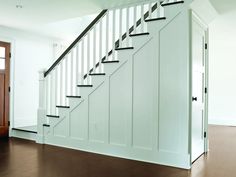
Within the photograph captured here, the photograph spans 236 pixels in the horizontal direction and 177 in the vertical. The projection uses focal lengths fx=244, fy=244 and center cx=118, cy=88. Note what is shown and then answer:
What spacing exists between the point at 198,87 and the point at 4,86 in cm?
427

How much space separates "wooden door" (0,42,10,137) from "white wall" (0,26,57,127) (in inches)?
5.3

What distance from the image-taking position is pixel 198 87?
161 inches

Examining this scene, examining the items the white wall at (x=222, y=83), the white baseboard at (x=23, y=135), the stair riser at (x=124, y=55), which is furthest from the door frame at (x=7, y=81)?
the white wall at (x=222, y=83)

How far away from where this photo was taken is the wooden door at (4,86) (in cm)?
560

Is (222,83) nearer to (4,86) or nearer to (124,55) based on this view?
(124,55)

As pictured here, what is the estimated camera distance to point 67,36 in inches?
274

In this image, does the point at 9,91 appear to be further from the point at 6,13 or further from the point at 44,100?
the point at 6,13

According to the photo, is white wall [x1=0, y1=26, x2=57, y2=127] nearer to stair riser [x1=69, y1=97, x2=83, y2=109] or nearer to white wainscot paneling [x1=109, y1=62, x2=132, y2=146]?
stair riser [x1=69, y1=97, x2=83, y2=109]

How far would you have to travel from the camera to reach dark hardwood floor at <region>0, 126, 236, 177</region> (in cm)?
321

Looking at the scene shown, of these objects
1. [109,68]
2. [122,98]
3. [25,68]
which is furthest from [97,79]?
[25,68]

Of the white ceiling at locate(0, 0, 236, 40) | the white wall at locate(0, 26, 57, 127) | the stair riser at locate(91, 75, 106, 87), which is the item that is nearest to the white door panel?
the white ceiling at locate(0, 0, 236, 40)

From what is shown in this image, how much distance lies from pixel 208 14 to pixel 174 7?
3.22ft

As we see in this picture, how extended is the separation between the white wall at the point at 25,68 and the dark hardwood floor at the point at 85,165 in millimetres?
1570

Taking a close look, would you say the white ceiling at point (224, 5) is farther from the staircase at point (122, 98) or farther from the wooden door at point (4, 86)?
the wooden door at point (4, 86)
